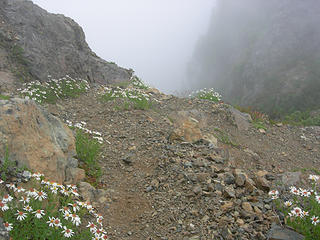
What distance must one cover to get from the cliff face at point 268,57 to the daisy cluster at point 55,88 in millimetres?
26035

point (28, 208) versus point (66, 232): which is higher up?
point (28, 208)

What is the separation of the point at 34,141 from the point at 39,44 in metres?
Answer: 8.87

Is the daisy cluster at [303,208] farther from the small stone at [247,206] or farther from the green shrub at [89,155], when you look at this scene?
the green shrub at [89,155]

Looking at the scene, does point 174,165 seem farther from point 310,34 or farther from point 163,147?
point 310,34

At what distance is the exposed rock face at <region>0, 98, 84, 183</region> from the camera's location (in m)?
4.54

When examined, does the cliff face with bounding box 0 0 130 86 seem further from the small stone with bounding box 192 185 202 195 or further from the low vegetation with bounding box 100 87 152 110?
the small stone with bounding box 192 185 202 195

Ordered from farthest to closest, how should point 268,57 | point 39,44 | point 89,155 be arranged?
point 268,57, point 39,44, point 89,155

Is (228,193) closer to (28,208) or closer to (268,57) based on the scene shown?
(28,208)

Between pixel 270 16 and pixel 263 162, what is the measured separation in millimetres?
55065

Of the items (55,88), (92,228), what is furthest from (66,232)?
(55,88)

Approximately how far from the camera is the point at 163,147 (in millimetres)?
7039

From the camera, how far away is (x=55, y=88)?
1066 cm

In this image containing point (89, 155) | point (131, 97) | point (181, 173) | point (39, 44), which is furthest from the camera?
point (39, 44)

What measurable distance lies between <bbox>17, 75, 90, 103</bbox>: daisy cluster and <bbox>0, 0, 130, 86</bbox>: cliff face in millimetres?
730
